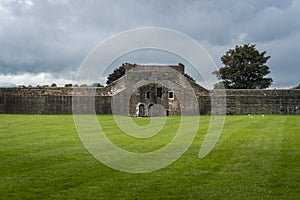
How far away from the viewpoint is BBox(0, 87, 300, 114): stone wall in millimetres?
40125

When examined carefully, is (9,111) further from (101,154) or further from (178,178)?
(178,178)

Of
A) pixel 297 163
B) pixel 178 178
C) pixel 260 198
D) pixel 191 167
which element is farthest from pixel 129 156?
pixel 260 198

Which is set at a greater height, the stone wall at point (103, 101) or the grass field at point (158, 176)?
A: the stone wall at point (103, 101)

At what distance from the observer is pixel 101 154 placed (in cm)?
1093

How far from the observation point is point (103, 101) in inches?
1606

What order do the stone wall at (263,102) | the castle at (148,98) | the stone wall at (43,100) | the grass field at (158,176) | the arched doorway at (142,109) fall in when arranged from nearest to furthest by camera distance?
the grass field at (158,176)
the stone wall at (43,100)
the castle at (148,98)
the stone wall at (263,102)
the arched doorway at (142,109)

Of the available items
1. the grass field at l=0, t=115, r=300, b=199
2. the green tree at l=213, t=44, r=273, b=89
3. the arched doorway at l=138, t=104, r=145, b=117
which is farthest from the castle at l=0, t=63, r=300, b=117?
the grass field at l=0, t=115, r=300, b=199

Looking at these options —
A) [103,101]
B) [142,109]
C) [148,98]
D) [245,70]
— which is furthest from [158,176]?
[245,70]

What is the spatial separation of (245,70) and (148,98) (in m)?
21.1

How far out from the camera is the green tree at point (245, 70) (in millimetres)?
59156

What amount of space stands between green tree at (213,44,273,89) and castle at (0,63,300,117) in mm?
17385

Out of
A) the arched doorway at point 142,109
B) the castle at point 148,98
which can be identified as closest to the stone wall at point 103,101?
the castle at point 148,98

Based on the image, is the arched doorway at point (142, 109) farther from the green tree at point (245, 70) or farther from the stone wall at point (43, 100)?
the green tree at point (245, 70)

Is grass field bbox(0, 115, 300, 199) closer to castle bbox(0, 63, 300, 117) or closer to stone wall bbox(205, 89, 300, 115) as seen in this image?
castle bbox(0, 63, 300, 117)
